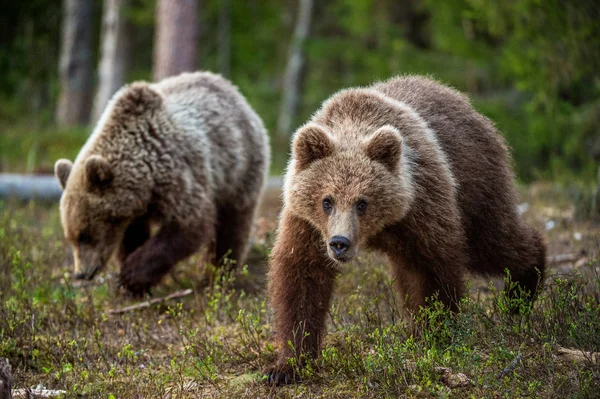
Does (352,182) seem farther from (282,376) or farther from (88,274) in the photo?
(88,274)

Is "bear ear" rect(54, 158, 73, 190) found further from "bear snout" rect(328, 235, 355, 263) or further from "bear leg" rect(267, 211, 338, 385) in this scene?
"bear snout" rect(328, 235, 355, 263)

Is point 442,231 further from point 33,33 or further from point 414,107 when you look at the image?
point 33,33

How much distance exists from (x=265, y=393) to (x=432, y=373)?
1121mm

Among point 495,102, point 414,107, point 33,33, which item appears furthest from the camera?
point 33,33

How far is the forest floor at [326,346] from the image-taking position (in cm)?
451

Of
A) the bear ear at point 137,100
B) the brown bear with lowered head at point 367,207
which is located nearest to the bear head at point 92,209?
the bear ear at point 137,100

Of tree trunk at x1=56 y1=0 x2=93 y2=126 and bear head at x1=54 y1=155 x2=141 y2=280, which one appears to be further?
tree trunk at x1=56 y1=0 x2=93 y2=126

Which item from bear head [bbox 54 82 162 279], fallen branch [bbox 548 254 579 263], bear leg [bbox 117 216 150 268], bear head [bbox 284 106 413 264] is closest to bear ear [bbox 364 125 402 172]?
bear head [bbox 284 106 413 264]

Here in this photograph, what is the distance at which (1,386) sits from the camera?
4.10 m

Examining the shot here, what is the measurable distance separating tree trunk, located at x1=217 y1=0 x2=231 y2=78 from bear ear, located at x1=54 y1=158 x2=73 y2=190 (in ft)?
45.8

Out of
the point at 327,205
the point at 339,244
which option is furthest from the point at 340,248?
the point at 327,205

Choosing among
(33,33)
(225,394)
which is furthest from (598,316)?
(33,33)

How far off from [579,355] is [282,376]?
1941 mm

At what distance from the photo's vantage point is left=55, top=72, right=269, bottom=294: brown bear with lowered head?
24.1 feet
